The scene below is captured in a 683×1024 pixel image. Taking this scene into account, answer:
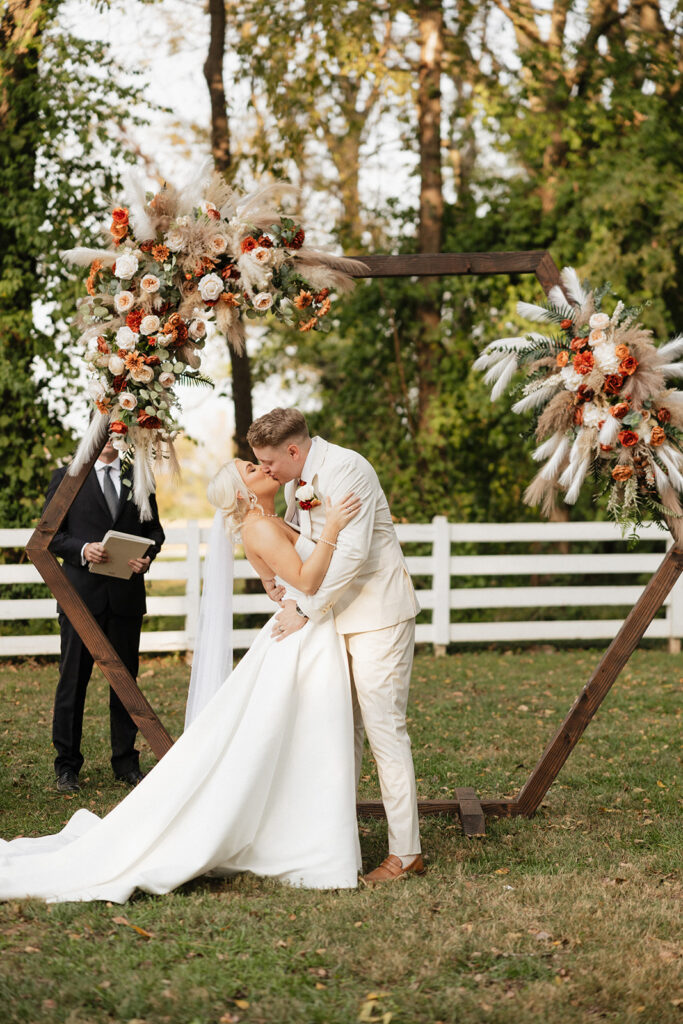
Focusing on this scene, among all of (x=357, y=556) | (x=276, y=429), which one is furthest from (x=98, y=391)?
(x=357, y=556)

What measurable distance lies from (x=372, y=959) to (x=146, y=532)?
355 centimetres

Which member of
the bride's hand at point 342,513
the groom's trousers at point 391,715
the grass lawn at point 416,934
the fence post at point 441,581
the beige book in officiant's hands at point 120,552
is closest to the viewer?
the grass lawn at point 416,934

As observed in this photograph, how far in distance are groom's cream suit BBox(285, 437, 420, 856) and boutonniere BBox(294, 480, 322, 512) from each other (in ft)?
0.13

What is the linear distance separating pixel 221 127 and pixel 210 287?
26.5 feet

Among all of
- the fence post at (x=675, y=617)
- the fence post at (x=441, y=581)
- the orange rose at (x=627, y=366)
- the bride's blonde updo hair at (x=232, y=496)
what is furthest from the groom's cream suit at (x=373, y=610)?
the fence post at (x=675, y=617)

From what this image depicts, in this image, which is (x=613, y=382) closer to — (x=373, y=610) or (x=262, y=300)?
(x=373, y=610)

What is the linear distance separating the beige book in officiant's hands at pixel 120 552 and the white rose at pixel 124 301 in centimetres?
134

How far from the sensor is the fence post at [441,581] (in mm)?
11508

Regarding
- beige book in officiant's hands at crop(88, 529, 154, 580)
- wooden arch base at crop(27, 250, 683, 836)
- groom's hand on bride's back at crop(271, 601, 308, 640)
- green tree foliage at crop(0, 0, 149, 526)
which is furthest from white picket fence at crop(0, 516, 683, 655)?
groom's hand on bride's back at crop(271, 601, 308, 640)

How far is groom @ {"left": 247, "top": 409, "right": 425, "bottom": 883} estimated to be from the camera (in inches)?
188

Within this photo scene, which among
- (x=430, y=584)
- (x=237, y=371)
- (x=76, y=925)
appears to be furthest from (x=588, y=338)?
(x=430, y=584)

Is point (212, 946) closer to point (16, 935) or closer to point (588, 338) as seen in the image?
point (16, 935)

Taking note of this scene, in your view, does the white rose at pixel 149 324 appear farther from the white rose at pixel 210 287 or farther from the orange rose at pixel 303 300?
the orange rose at pixel 303 300

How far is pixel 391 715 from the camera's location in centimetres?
486
